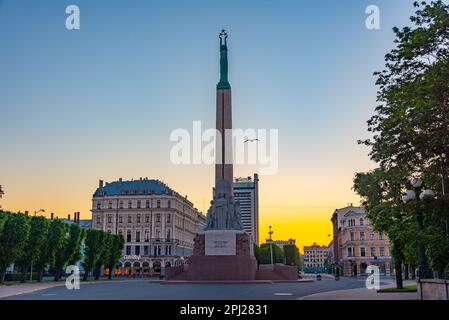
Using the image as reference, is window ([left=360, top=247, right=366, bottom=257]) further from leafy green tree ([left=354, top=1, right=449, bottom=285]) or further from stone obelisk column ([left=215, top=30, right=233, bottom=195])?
leafy green tree ([left=354, top=1, right=449, bottom=285])

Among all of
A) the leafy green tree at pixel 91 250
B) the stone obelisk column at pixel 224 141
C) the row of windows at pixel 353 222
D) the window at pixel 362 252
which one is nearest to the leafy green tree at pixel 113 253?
the leafy green tree at pixel 91 250

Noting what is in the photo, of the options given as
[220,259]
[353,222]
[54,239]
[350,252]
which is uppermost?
[353,222]

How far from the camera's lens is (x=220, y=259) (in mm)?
48469

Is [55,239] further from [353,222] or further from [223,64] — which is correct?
[353,222]

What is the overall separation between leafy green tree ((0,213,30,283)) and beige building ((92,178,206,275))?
55855 mm

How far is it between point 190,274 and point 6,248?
19503mm

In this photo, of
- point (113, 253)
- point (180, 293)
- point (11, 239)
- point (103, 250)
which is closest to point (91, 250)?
point (103, 250)

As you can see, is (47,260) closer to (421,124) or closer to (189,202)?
(421,124)

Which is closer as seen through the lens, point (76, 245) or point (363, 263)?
point (76, 245)

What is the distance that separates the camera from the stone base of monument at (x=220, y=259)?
4788 centimetres

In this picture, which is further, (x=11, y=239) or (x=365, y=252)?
(x=365, y=252)

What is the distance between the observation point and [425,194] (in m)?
20.0

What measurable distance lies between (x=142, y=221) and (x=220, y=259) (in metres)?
65.1
